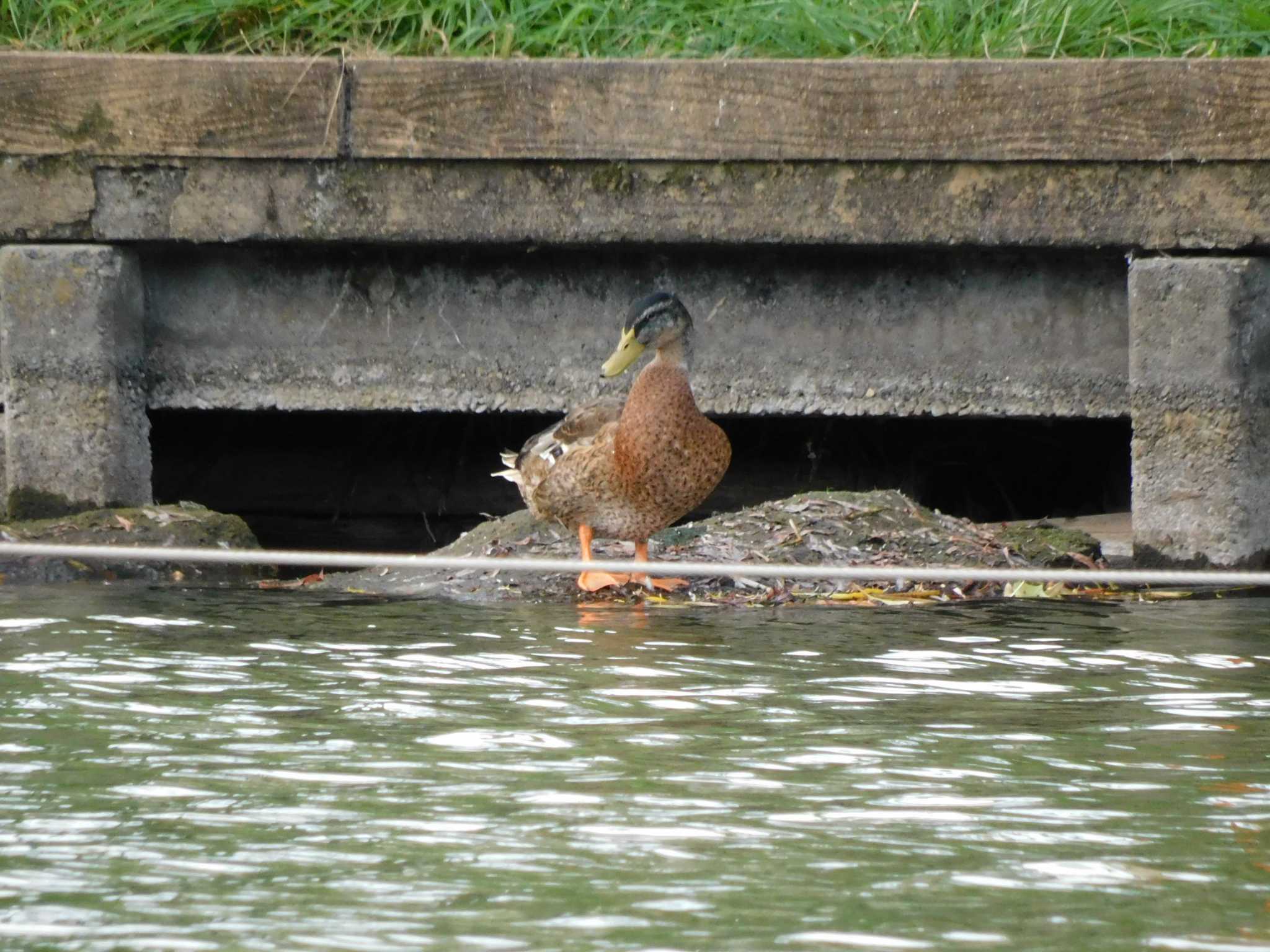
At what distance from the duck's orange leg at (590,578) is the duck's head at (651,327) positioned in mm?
547

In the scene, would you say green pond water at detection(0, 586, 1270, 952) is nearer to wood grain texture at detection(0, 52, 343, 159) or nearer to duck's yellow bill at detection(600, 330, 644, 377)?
duck's yellow bill at detection(600, 330, 644, 377)

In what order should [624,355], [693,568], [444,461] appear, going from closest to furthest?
[693,568] → [624,355] → [444,461]

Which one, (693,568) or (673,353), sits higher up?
(673,353)

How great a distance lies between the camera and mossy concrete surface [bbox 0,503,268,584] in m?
5.98

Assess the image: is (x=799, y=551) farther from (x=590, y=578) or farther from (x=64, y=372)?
(x=64, y=372)

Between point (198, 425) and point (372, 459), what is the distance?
29.8 inches

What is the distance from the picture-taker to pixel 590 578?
5965mm

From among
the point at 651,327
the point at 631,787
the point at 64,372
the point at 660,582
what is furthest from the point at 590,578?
the point at 631,787

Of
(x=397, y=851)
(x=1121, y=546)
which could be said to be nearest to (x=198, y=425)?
(x=1121, y=546)

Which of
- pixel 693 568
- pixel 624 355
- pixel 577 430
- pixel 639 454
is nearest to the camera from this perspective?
pixel 693 568

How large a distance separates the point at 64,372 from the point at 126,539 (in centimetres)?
67

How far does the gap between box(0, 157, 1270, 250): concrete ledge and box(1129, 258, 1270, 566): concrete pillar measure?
0.42ft

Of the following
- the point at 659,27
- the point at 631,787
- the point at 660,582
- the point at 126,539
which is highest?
the point at 659,27

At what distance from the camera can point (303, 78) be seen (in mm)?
5957
